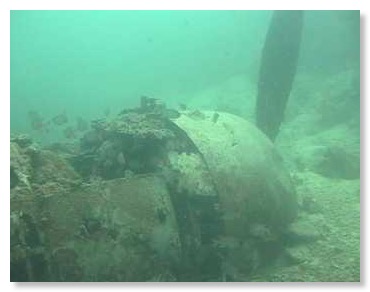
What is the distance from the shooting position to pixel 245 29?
28875 mm

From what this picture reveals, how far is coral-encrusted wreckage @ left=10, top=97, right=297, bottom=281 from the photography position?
3.89m

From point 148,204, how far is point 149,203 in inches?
0.6

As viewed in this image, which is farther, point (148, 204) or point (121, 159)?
point (121, 159)

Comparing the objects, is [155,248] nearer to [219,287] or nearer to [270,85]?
[219,287]

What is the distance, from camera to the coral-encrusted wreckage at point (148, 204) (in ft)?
12.8

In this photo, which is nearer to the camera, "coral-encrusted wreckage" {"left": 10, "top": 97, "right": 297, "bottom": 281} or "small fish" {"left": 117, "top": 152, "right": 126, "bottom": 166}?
"coral-encrusted wreckage" {"left": 10, "top": 97, "right": 297, "bottom": 281}

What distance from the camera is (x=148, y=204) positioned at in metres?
4.11

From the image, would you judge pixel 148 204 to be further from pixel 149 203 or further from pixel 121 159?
pixel 121 159

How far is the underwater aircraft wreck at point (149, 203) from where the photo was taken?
12.8 feet

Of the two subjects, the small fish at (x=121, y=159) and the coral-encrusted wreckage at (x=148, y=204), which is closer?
the coral-encrusted wreckage at (x=148, y=204)

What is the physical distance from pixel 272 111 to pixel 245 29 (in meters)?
22.9

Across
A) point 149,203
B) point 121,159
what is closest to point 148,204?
point 149,203

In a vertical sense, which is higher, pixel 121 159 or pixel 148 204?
pixel 121 159
